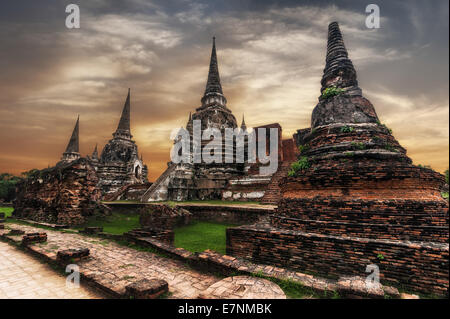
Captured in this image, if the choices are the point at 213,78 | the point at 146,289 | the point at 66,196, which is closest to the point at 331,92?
the point at 146,289

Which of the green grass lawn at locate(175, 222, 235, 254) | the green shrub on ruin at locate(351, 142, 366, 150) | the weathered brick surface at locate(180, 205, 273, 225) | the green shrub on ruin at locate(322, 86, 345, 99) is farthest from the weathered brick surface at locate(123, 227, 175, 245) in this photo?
the green shrub on ruin at locate(322, 86, 345, 99)

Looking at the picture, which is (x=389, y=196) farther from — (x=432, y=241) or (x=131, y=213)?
(x=131, y=213)

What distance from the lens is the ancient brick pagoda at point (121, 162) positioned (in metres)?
26.5

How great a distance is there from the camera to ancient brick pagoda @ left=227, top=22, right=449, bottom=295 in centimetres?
322

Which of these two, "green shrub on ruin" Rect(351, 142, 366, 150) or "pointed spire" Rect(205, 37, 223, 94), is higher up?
"pointed spire" Rect(205, 37, 223, 94)

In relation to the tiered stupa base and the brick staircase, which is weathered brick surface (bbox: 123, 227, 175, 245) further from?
the brick staircase

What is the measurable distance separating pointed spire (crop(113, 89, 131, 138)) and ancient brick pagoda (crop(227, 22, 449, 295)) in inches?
1176

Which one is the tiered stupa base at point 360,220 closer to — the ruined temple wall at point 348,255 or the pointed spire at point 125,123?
the ruined temple wall at point 348,255

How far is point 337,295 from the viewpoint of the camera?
104 inches

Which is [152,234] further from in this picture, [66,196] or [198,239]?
[66,196]

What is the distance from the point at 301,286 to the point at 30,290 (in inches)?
154

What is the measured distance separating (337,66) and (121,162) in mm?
28039

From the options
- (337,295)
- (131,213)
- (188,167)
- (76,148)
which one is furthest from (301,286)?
(76,148)

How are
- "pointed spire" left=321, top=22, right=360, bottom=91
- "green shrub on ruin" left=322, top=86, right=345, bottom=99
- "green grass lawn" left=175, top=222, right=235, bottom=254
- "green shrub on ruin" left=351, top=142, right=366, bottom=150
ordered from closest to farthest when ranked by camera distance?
"green shrub on ruin" left=351, top=142, right=366, bottom=150, "green grass lawn" left=175, top=222, right=235, bottom=254, "green shrub on ruin" left=322, top=86, right=345, bottom=99, "pointed spire" left=321, top=22, right=360, bottom=91
